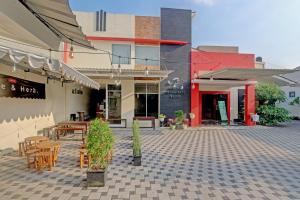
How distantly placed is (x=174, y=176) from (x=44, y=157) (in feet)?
11.7

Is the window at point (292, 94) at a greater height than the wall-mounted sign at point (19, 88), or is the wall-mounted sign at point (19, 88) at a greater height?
the window at point (292, 94)

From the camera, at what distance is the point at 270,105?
1930 cm

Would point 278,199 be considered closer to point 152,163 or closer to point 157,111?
point 152,163

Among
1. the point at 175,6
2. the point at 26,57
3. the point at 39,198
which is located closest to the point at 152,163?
the point at 39,198

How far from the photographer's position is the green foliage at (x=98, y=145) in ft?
18.3

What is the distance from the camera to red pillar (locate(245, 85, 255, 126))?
1817 cm

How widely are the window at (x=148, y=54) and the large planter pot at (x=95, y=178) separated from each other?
1161 cm

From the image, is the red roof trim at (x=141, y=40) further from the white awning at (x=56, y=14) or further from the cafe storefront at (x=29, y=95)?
the white awning at (x=56, y=14)

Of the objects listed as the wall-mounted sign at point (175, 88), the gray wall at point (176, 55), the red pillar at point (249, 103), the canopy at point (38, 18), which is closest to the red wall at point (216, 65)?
the red pillar at point (249, 103)

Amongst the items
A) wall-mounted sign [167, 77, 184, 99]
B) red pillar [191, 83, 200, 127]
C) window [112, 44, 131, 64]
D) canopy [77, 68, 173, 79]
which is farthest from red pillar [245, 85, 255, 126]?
window [112, 44, 131, 64]

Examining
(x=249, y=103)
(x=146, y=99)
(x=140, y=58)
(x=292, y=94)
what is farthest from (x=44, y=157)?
(x=292, y=94)

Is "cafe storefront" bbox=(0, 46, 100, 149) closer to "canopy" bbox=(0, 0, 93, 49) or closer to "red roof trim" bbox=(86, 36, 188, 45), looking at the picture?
"canopy" bbox=(0, 0, 93, 49)

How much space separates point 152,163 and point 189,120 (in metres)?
9.91

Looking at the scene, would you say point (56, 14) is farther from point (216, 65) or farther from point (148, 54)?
point (216, 65)
